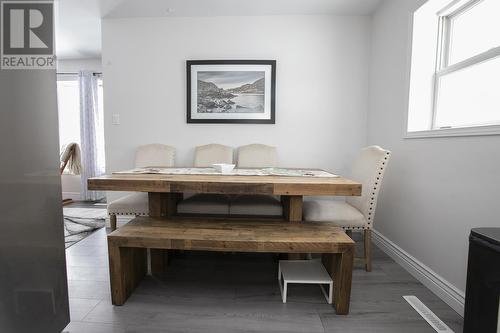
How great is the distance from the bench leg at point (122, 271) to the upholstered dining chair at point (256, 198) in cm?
74

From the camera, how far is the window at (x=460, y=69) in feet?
4.85

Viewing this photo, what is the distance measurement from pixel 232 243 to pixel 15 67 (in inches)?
44.8

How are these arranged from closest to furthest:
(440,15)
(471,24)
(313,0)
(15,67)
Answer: (15,67)
(471,24)
(440,15)
(313,0)

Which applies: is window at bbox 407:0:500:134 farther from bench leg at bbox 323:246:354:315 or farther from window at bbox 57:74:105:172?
window at bbox 57:74:105:172

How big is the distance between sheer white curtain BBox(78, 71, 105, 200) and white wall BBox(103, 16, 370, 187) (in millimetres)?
1400

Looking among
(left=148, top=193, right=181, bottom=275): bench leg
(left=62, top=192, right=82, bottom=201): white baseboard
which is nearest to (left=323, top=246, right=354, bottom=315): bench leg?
(left=148, top=193, right=181, bottom=275): bench leg

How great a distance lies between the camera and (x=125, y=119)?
286 centimetres

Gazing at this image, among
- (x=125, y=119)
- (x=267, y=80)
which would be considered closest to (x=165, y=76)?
(x=125, y=119)

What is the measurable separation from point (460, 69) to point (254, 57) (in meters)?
1.82

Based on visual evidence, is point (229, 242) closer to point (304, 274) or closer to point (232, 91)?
point (304, 274)

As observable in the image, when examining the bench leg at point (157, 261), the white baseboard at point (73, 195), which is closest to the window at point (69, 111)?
the white baseboard at point (73, 195)

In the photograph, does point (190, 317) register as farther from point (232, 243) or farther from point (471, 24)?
point (471, 24)

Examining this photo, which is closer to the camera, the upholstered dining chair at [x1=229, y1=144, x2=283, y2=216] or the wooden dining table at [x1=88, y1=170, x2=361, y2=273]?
the wooden dining table at [x1=88, y1=170, x2=361, y2=273]

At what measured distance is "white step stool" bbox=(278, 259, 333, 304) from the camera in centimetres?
145
